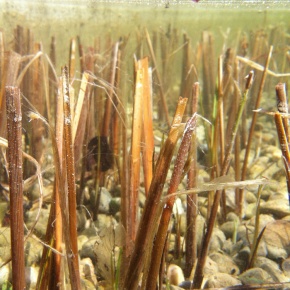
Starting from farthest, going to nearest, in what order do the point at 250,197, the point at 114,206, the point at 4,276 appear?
1. the point at 250,197
2. the point at 114,206
3. the point at 4,276

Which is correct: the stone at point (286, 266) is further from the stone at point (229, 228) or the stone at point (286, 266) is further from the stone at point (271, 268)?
the stone at point (229, 228)

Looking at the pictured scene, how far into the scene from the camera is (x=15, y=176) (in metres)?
0.82

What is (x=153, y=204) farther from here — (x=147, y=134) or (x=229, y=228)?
(x=229, y=228)

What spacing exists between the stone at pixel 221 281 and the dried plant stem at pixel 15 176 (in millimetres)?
842

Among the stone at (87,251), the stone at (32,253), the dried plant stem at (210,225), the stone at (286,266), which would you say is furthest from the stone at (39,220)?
the stone at (286,266)

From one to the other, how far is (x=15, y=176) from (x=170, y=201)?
1.30ft

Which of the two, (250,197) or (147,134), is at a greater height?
(147,134)

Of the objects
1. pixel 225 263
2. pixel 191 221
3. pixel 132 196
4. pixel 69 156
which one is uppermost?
pixel 69 156

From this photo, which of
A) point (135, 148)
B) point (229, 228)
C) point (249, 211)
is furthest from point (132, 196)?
point (249, 211)

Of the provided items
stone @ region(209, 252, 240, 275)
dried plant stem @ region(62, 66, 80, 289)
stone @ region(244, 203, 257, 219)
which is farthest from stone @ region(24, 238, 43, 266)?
stone @ region(244, 203, 257, 219)

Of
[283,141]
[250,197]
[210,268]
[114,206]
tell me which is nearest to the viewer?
[283,141]

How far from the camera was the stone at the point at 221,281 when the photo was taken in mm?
1421

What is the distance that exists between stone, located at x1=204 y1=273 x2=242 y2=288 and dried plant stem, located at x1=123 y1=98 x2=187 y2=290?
60 cm

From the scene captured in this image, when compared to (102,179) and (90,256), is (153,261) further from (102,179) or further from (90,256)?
(102,179)
